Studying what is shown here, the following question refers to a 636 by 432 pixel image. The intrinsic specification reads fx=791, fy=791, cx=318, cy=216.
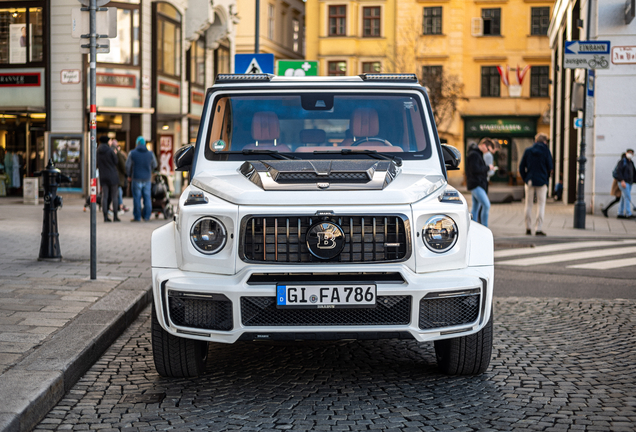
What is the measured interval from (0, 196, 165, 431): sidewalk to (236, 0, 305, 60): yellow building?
114ft

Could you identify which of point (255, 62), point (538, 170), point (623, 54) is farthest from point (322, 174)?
point (623, 54)

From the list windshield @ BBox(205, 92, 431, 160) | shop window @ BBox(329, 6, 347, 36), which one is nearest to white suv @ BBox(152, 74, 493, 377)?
windshield @ BBox(205, 92, 431, 160)

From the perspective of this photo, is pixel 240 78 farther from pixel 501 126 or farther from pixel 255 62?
pixel 501 126

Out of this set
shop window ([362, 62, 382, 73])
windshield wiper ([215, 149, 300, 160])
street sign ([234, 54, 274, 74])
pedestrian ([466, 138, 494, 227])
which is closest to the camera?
windshield wiper ([215, 149, 300, 160])

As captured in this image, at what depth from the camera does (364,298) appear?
14.2 ft

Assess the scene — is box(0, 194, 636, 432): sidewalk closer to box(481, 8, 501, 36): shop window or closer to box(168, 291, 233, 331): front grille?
box(168, 291, 233, 331): front grille

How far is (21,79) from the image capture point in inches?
1089

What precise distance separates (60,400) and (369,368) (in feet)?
6.33

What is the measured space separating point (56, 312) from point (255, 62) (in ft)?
35.6

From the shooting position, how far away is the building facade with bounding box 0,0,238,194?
2716 cm

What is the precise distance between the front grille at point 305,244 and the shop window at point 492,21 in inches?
1739

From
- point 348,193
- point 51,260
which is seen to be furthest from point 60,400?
point 51,260

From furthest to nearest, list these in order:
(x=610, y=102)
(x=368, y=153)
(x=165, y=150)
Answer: (x=165, y=150) < (x=610, y=102) < (x=368, y=153)

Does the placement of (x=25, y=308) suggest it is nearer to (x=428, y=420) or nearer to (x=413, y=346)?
(x=413, y=346)
